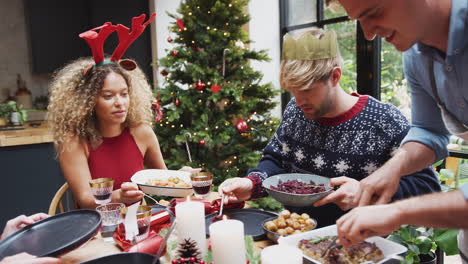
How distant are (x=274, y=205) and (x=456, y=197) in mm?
2507

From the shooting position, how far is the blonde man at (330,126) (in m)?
1.47

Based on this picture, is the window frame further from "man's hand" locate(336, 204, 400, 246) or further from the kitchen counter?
the kitchen counter

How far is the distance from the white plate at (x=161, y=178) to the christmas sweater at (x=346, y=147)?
32 centimetres

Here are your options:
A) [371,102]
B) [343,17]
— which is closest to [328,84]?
[371,102]

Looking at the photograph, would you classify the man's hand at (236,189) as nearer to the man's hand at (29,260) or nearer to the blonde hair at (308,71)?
the blonde hair at (308,71)

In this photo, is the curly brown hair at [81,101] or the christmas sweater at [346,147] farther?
the curly brown hair at [81,101]

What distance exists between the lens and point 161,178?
187cm

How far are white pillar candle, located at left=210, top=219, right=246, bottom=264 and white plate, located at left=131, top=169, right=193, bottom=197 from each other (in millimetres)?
708

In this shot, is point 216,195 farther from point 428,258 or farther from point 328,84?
point 428,258

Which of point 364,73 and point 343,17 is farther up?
point 343,17

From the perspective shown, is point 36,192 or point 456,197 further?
point 36,192

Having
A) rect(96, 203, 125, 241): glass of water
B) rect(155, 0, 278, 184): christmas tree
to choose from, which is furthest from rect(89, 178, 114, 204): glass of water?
rect(155, 0, 278, 184): christmas tree

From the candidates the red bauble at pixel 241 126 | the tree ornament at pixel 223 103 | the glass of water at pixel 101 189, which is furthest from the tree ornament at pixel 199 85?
the glass of water at pixel 101 189

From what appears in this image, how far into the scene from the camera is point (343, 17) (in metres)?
3.24
